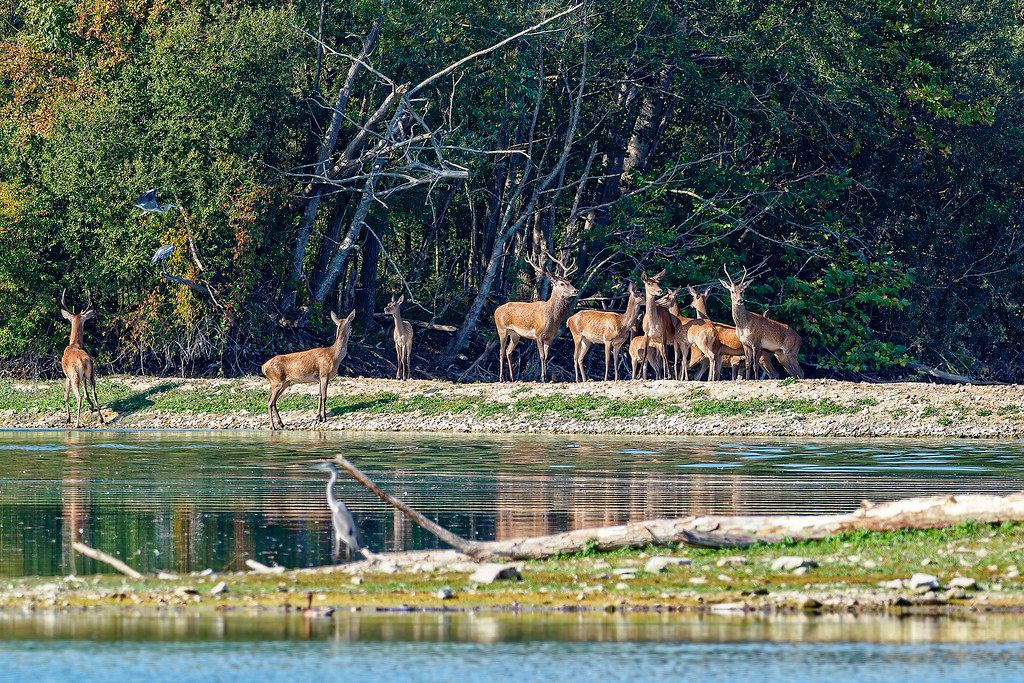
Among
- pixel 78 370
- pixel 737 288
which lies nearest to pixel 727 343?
pixel 737 288

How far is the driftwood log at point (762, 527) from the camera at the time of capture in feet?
42.5

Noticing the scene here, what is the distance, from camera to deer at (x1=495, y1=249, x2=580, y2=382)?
32.1 meters

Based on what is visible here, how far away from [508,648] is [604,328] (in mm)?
21809

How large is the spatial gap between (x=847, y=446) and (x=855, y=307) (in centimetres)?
1152

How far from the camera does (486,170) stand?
1374 inches

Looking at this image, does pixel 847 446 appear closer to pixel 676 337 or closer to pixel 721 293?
pixel 676 337

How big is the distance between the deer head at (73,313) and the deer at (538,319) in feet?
24.0

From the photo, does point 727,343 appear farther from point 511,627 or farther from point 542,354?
point 511,627

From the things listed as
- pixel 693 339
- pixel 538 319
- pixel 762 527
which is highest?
pixel 538 319

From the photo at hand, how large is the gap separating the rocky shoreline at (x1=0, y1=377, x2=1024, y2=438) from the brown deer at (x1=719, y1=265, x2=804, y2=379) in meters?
2.37

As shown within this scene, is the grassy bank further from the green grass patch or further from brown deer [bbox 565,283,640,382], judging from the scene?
brown deer [bbox 565,283,640,382]

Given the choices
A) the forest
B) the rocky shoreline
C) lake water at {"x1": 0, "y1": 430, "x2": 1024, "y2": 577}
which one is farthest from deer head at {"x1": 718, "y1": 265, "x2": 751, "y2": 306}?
lake water at {"x1": 0, "y1": 430, "x2": 1024, "y2": 577}

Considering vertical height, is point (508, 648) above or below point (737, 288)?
below

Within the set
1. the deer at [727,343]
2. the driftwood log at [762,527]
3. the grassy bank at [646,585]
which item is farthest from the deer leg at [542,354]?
the grassy bank at [646,585]
